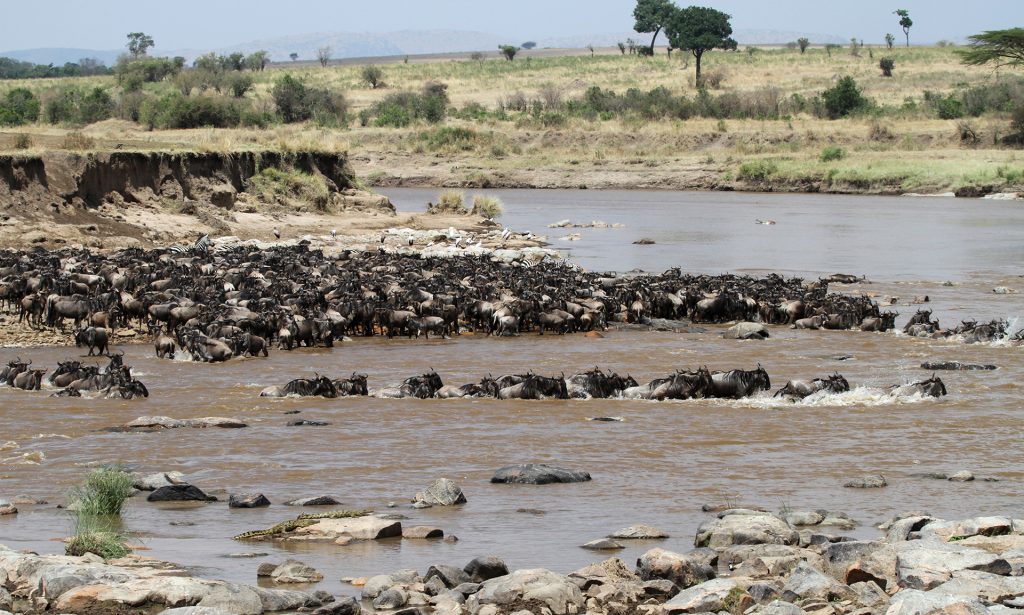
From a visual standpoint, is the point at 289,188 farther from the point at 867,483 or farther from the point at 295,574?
the point at 295,574

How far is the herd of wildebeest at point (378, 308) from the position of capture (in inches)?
505

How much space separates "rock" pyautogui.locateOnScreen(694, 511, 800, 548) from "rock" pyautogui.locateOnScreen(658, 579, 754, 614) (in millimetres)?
1225

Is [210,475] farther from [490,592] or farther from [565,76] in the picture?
[565,76]

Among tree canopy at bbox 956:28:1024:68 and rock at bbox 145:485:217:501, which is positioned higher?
tree canopy at bbox 956:28:1024:68

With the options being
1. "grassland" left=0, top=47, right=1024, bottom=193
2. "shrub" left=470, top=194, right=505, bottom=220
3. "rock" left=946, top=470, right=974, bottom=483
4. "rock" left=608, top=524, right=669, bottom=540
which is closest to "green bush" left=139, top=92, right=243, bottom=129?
"grassland" left=0, top=47, right=1024, bottom=193

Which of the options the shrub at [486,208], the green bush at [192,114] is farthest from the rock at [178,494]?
the green bush at [192,114]

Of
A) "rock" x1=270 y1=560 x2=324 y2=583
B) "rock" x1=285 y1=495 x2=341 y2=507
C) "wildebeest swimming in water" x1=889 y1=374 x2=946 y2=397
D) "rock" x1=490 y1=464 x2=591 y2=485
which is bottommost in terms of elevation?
"wildebeest swimming in water" x1=889 y1=374 x2=946 y2=397

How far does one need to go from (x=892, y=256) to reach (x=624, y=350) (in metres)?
13.9

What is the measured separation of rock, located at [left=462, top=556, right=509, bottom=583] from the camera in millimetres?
6426

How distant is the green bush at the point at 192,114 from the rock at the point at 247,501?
42.9 metres

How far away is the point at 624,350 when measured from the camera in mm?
16141

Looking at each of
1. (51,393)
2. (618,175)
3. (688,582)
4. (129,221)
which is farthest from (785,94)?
(688,582)

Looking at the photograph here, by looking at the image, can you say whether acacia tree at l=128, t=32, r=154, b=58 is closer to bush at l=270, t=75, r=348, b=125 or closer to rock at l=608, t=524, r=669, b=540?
bush at l=270, t=75, r=348, b=125

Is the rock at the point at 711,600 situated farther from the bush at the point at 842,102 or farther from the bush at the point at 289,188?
the bush at the point at 842,102
